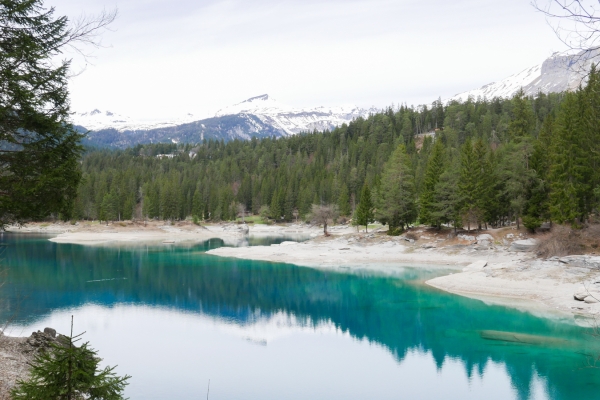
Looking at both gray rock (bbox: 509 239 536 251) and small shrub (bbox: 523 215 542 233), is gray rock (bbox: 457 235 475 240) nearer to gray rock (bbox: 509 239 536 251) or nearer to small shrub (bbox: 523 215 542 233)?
small shrub (bbox: 523 215 542 233)

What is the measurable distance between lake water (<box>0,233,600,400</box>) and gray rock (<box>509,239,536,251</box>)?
307 inches

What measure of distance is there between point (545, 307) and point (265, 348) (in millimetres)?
18018

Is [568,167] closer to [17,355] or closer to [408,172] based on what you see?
[408,172]

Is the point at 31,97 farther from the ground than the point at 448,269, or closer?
farther from the ground

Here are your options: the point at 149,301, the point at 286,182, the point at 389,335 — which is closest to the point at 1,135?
the point at 389,335

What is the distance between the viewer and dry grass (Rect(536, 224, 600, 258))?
35384 millimetres

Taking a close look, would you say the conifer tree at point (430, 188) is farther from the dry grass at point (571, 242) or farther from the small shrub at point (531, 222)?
the dry grass at point (571, 242)

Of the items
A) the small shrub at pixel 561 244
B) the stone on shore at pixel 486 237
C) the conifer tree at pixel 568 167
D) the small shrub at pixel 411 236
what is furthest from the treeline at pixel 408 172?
the stone on shore at pixel 486 237

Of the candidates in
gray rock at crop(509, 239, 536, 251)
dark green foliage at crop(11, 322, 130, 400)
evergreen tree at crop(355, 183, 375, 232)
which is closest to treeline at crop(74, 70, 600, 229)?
evergreen tree at crop(355, 183, 375, 232)

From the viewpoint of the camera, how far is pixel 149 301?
33.5 m

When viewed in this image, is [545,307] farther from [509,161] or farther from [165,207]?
[165,207]

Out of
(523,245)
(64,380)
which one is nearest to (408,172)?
(523,245)

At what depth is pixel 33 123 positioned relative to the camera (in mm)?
9914

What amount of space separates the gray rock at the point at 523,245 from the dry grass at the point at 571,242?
318cm
